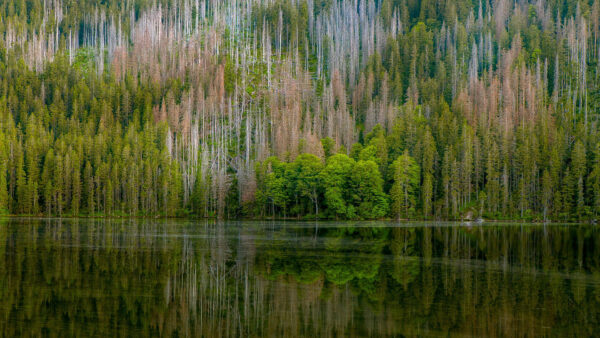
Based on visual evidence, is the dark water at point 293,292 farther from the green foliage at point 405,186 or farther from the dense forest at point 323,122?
the dense forest at point 323,122

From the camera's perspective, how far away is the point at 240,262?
34656mm

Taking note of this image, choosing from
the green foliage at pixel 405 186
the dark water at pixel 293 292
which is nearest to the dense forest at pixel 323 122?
the green foliage at pixel 405 186

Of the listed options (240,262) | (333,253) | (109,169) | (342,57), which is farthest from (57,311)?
(342,57)

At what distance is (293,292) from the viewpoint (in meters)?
25.1

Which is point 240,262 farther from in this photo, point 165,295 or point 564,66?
point 564,66

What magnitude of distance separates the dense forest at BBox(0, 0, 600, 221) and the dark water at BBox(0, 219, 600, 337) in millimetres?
71342

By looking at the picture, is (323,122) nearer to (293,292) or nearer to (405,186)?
(405,186)

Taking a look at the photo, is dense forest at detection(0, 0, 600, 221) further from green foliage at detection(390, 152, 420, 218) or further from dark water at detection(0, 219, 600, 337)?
dark water at detection(0, 219, 600, 337)

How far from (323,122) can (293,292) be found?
13648 centimetres

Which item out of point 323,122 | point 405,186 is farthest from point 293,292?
point 323,122

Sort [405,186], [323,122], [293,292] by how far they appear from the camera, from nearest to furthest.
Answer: [293,292], [405,186], [323,122]

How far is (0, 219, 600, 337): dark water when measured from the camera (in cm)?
1919

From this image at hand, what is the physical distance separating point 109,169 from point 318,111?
6251 centimetres

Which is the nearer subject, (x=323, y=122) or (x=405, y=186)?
(x=405, y=186)
